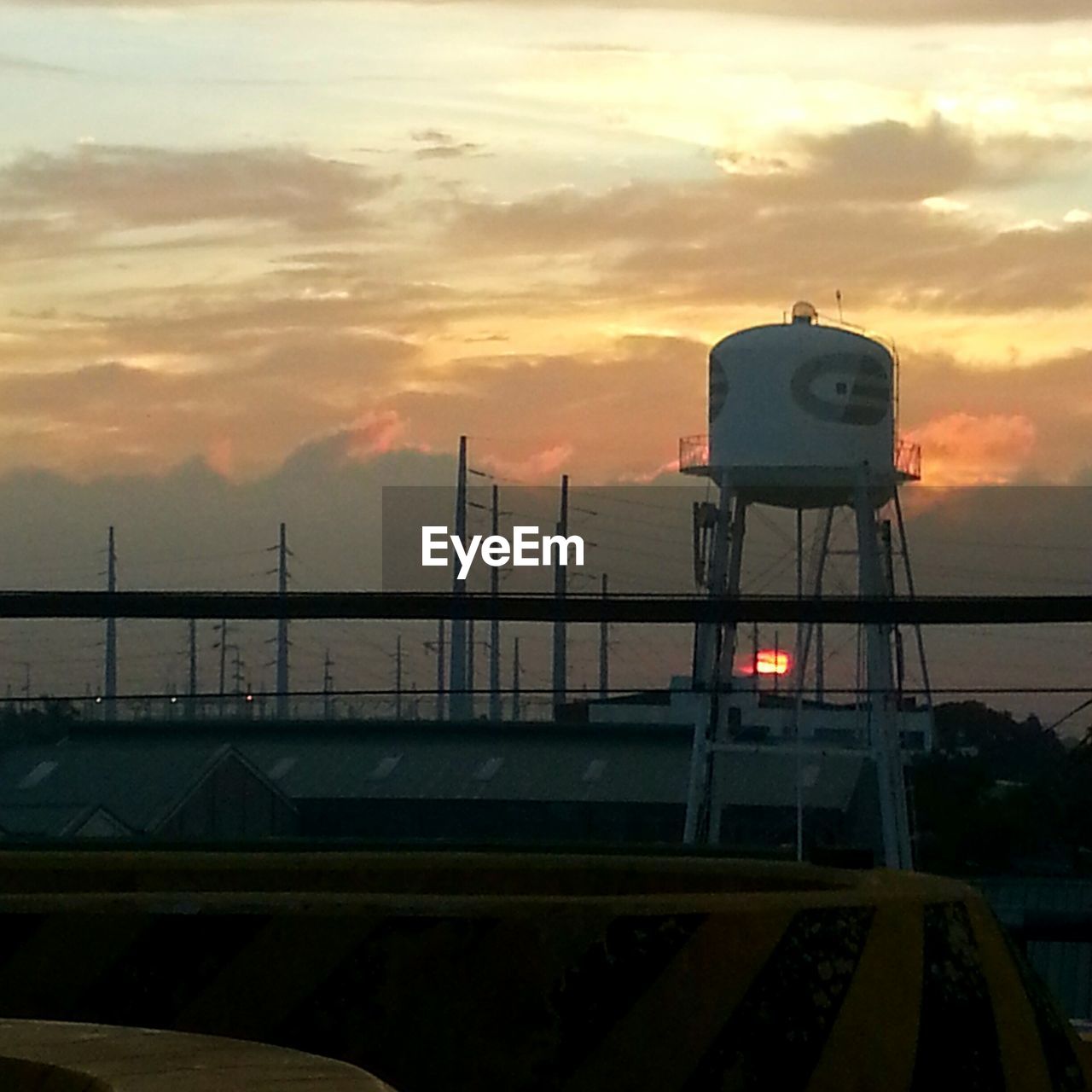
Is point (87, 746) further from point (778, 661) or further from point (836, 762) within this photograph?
point (836, 762)

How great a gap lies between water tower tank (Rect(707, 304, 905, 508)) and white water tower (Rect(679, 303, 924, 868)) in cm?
1

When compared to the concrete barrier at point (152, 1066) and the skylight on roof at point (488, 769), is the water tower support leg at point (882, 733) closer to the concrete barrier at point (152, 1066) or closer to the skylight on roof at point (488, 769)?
the skylight on roof at point (488, 769)

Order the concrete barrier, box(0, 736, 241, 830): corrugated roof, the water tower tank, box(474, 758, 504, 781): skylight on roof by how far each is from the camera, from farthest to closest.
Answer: box(474, 758, 504, 781): skylight on roof < the water tower tank < box(0, 736, 241, 830): corrugated roof < the concrete barrier

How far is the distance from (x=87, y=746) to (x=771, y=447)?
11395 mm

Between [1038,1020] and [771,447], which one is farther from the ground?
[771,447]

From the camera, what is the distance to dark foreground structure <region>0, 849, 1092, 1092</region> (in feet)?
15.6

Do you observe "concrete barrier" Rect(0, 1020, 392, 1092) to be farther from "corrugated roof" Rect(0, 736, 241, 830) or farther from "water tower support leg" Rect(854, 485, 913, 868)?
"water tower support leg" Rect(854, 485, 913, 868)

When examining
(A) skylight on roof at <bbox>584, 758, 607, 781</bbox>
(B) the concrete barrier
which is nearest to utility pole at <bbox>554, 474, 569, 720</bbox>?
(A) skylight on roof at <bbox>584, 758, 607, 781</bbox>

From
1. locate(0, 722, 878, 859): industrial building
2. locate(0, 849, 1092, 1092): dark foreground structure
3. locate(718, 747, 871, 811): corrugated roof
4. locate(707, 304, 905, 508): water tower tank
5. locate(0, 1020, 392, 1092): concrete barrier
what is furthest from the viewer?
locate(718, 747, 871, 811): corrugated roof

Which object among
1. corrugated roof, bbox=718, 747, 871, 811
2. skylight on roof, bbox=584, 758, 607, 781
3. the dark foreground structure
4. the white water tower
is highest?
the white water tower

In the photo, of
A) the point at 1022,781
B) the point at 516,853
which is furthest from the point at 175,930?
the point at 1022,781

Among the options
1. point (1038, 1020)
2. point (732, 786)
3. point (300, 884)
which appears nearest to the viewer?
point (1038, 1020)

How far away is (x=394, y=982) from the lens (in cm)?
479

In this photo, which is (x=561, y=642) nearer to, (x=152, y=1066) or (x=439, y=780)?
(x=439, y=780)
